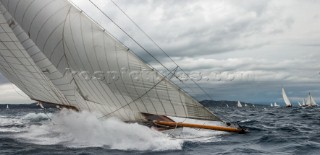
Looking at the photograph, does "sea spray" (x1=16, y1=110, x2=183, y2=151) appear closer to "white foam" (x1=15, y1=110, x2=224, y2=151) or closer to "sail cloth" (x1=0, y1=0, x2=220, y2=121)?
"white foam" (x1=15, y1=110, x2=224, y2=151)

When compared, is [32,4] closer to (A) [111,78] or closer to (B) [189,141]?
(A) [111,78]

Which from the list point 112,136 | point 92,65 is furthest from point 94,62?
point 112,136

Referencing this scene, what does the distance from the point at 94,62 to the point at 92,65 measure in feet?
0.56

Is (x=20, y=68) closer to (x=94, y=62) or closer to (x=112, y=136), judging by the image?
(x=112, y=136)

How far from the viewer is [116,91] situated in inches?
542

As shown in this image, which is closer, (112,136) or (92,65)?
(92,65)

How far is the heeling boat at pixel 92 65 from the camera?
1266 centimetres

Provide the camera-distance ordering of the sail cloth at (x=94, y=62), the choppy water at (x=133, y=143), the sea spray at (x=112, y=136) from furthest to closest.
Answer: the sea spray at (x=112, y=136), the choppy water at (x=133, y=143), the sail cloth at (x=94, y=62)

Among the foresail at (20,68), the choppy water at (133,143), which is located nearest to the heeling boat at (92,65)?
the choppy water at (133,143)

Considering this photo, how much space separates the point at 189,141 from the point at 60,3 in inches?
338

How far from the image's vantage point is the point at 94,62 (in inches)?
517

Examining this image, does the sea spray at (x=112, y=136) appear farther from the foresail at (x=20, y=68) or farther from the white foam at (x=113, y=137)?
the foresail at (x=20, y=68)

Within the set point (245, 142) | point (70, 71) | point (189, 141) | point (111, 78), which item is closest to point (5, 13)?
point (70, 71)

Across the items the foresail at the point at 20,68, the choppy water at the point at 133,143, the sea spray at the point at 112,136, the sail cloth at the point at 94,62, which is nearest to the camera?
the sail cloth at the point at 94,62
